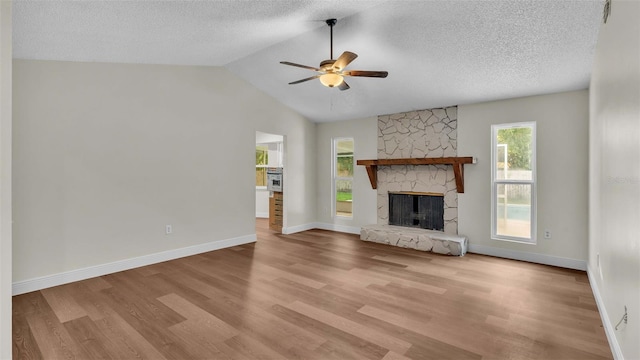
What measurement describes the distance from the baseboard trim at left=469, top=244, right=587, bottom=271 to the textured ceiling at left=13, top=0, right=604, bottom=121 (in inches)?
88.4

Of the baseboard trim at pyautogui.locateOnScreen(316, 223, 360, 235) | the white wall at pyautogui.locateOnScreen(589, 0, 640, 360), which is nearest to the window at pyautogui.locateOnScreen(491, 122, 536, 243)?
the white wall at pyautogui.locateOnScreen(589, 0, 640, 360)

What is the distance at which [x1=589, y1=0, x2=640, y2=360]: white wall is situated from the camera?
1.61 m

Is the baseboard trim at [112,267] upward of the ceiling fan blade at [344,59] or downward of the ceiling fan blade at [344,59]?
downward

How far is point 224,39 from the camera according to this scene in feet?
12.1

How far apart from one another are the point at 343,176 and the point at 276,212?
5.49 feet

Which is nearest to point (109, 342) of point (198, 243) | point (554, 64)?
point (198, 243)

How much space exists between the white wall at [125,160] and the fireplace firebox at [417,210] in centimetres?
265

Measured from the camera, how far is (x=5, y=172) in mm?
1378

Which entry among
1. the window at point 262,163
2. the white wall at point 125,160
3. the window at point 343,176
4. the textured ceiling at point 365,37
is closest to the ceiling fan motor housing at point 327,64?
the textured ceiling at point 365,37

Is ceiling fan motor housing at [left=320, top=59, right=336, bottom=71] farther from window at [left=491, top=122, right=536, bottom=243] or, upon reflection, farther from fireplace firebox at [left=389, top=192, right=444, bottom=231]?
fireplace firebox at [left=389, top=192, right=444, bottom=231]

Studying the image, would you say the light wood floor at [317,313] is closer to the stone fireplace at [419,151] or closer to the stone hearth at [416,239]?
the stone hearth at [416,239]

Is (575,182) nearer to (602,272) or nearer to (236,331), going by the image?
(602,272)

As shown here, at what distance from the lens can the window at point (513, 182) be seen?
4566mm

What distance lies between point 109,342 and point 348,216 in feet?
16.0
